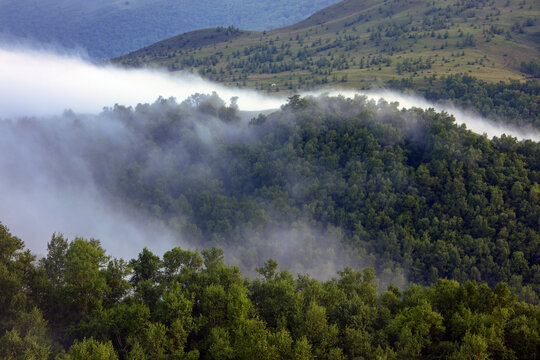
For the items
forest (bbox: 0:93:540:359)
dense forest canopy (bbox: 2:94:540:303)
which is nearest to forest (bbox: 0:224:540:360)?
forest (bbox: 0:93:540:359)

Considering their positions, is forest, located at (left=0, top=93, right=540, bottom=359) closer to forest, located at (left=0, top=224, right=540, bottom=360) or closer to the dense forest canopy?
forest, located at (left=0, top=224, right=540, bottom=360)

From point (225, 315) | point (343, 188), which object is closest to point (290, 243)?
point (343, 188)

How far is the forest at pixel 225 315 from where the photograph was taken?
38.6 metres

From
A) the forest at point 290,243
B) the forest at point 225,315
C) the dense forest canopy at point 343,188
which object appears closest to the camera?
the forest at point 225,315

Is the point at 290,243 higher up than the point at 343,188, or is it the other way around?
the point at 343,188

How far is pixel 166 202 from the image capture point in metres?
111

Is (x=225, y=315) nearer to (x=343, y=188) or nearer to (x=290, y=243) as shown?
(x=290, y=243)

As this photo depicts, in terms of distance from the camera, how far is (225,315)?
46.4 m

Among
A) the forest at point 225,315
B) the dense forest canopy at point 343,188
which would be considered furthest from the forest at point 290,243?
the dense forest canopy at point 343,188

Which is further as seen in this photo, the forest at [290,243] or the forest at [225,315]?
the forest at [290,243]

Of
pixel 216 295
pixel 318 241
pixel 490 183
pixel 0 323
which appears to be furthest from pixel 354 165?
pixel 0 323

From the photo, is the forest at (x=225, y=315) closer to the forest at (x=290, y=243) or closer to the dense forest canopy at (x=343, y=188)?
the forest at (x=290, y=243)

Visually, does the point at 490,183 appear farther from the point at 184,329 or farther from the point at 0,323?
the point at 0,323

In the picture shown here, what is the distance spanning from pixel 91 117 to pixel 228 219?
8622 centimetres
